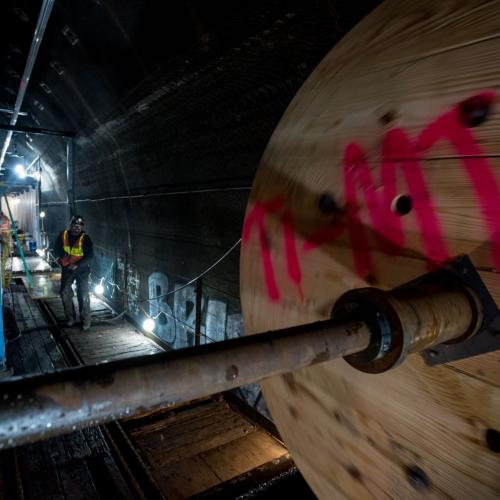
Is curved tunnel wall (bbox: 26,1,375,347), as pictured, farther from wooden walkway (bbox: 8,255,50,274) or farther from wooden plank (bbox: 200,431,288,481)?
wooden walkway (bbox: 8,255,50,274)

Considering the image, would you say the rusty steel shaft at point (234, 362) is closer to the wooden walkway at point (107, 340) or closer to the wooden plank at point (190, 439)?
the wooden plank at point (190, 439)

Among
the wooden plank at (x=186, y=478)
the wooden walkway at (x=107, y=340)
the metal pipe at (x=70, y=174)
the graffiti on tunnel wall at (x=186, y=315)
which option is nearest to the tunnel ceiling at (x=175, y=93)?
the graffiti on tunnel wall at (x=186, y=315)

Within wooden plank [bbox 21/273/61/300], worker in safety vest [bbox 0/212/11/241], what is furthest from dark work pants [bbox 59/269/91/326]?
Answer: wooden plank [bbox 21/273/61/300]

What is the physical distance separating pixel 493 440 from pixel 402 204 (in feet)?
2.29

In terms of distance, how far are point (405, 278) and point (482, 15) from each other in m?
0.76

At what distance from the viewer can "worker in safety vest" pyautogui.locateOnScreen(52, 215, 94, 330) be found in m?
6.96

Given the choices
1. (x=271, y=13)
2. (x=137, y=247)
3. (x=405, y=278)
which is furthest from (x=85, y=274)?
(x=405, y=278)

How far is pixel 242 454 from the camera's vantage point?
371cm

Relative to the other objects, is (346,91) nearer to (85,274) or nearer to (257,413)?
(257,413)

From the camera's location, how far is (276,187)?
1498mm

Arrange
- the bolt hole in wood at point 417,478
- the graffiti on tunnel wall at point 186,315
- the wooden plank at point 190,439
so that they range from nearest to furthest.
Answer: the bolt hole in wood at point 417,478 < the wooden plank at point 190,439 < the graffiti on tunnel wall at point 186,315

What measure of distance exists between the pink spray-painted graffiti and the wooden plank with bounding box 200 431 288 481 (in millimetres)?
3111

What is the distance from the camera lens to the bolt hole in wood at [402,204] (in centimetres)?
101

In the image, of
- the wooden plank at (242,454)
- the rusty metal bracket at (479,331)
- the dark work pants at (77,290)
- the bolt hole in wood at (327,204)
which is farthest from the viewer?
the dark work pants at (77,290)
